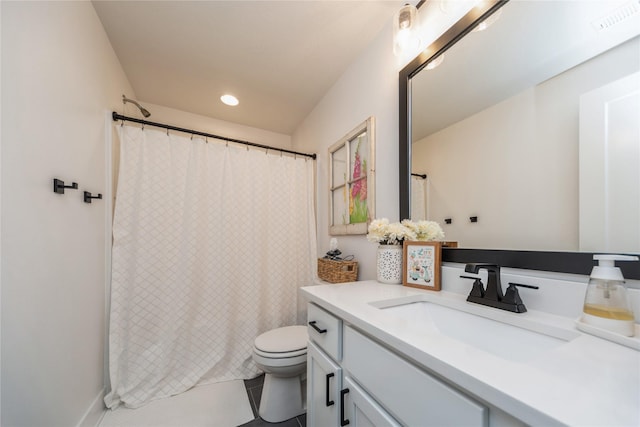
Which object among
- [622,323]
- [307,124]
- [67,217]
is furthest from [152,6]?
[622,323]

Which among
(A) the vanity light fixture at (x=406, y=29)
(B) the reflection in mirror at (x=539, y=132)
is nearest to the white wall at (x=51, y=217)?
(A) the vanity light fixture at (x=406, y=29)

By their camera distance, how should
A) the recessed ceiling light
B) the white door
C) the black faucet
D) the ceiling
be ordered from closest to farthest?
the white door < the black faucet < the ceiling < the recessed ceiling light

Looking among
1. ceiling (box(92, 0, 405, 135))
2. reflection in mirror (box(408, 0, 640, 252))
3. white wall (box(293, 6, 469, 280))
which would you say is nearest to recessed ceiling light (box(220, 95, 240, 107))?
ceiling (box(92, 0, 405, 135))

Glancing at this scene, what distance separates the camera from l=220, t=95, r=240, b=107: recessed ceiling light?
2.11 metres

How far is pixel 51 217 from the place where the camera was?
3.20ft

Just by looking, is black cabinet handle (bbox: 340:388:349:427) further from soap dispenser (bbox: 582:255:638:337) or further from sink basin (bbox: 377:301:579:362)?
soap dispenser (bbox: 582:255:638:337)

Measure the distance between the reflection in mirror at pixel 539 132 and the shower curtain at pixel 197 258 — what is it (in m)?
1.36

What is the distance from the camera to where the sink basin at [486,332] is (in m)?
0.59

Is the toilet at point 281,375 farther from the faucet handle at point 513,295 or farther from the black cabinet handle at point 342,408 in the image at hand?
the faucet handle at point 513,295

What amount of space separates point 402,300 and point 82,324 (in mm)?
1590

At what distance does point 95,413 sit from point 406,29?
8.58 feet

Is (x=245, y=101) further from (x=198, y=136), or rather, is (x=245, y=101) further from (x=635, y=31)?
(x=635, y=31)

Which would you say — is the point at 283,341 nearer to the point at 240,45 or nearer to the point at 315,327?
the point at 315,327

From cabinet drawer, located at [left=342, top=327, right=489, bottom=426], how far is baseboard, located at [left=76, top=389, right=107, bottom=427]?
4.86ft
